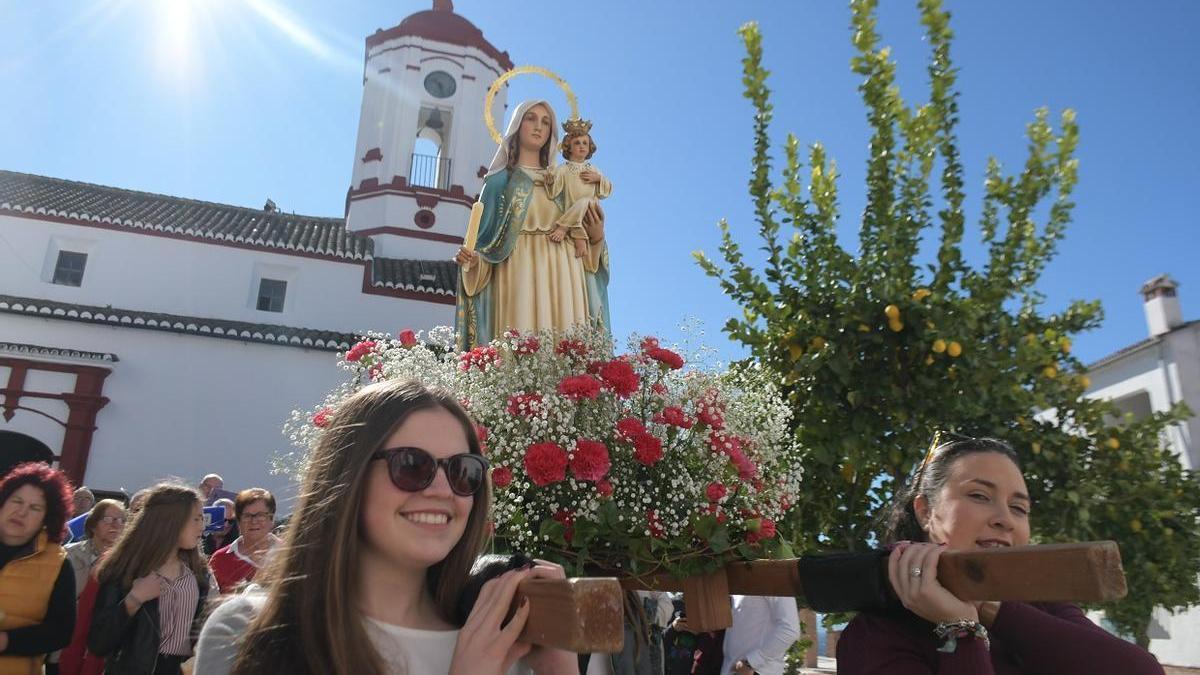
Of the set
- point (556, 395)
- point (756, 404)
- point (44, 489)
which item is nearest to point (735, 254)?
point (756, 404)

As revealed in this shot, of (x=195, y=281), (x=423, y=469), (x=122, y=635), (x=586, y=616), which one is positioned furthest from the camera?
(x=195, y=281)

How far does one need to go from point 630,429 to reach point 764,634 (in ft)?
9.37

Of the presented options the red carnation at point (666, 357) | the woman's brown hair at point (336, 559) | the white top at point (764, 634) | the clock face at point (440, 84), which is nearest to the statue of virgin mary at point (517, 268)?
the red carnation at point (666, 357)

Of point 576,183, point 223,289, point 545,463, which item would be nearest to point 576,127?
point 576,183

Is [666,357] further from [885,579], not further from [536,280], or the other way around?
[536,280]

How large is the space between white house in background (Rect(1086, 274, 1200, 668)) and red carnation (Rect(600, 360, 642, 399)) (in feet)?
57.8

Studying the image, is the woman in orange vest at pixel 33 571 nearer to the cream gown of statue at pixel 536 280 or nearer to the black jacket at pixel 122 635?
the black jacket at pixel 122 635

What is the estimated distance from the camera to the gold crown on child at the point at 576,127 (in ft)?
16.7

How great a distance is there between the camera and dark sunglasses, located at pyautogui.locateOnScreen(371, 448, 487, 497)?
5.44 ft

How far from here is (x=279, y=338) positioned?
2055 centimetres

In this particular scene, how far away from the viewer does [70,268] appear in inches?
868

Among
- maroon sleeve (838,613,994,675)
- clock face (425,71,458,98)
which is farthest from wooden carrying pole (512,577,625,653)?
clock face (425,71,458,98)

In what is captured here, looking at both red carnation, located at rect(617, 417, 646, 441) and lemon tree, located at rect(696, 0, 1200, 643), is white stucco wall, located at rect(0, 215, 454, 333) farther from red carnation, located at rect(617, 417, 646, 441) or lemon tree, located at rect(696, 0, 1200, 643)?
red carnation, located at rect(617, 417, 646, 441)

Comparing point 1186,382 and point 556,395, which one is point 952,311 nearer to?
point 556,395
